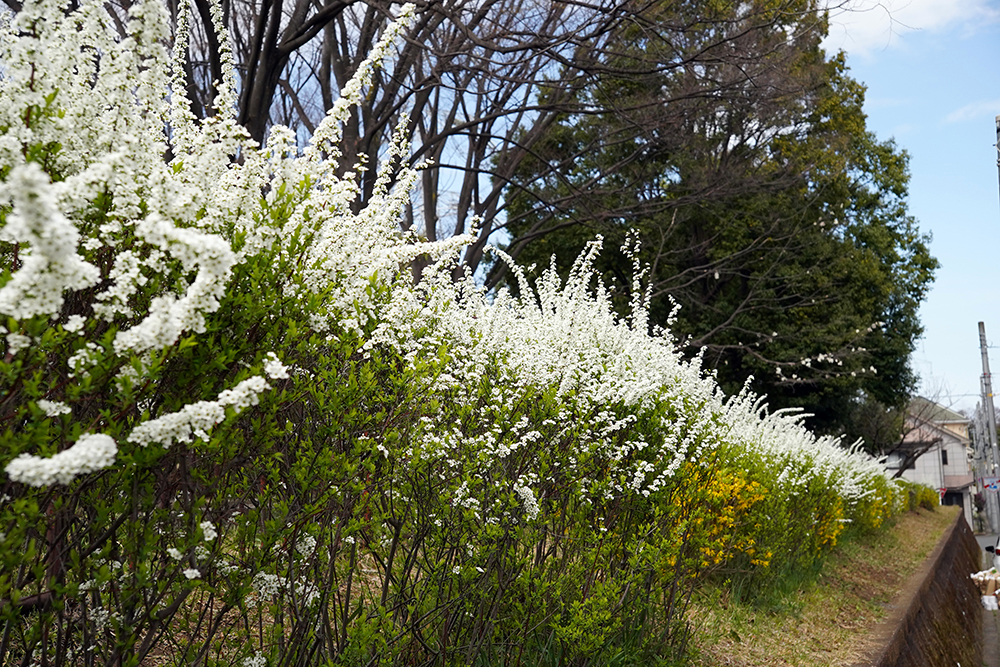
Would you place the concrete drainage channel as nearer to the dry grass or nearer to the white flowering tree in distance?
the dry grass

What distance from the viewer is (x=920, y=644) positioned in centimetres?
877

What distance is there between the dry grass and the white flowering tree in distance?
1635 millimetres

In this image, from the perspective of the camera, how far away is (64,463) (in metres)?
1.65

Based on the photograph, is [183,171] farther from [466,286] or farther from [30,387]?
[466,286]

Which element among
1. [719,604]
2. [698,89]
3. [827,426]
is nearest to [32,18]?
[719,604]

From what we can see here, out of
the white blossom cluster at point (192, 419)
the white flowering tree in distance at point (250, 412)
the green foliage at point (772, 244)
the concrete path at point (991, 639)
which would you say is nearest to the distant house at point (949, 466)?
the green foliage at point (772, 244)

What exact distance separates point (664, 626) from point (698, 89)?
737 cm

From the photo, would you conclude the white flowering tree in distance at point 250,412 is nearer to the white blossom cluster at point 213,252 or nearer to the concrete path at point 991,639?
the white blossom cluster at point 213,252

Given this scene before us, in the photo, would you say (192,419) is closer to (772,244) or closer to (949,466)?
(772,244)

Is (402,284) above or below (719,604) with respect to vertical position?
above

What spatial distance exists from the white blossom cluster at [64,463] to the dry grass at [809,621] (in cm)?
479

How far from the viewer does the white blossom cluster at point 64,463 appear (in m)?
1.62

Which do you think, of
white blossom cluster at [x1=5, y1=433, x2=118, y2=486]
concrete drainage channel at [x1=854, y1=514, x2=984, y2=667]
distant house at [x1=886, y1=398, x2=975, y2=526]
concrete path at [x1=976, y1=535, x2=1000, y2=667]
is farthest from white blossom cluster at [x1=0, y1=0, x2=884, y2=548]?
distant house at [x1=886, y1=398, x2=975, y2=526]

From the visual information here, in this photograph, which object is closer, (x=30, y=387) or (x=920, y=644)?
(x=30, y=387)
